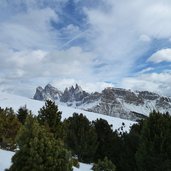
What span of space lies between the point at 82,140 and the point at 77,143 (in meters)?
0.61

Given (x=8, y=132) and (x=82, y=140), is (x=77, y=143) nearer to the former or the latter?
(x=82, y=140)

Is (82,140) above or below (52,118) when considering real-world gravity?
below

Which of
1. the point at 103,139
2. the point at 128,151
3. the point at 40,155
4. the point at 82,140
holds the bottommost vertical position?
the point at 40,155

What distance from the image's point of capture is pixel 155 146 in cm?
2795

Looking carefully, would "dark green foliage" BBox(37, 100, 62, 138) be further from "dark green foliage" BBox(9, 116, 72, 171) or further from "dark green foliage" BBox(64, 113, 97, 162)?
"dark green foliage" BBox(64, 113, 97, 162)

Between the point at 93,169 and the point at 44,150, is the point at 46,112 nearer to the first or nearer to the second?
the point at 93,169

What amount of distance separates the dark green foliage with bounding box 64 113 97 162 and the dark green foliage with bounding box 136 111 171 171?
7.37 metres

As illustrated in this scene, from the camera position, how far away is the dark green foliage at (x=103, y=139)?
1470 inches

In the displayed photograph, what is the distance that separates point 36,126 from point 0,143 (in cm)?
1222

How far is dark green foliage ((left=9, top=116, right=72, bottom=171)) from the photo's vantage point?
15.2 m

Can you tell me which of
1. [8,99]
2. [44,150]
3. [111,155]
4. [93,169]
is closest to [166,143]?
[93,169]

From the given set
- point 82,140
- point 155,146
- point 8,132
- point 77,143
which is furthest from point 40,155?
point 77,143

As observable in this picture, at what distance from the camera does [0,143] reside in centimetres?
2756

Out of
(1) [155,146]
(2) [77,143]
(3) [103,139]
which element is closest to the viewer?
(1) [155,146]
